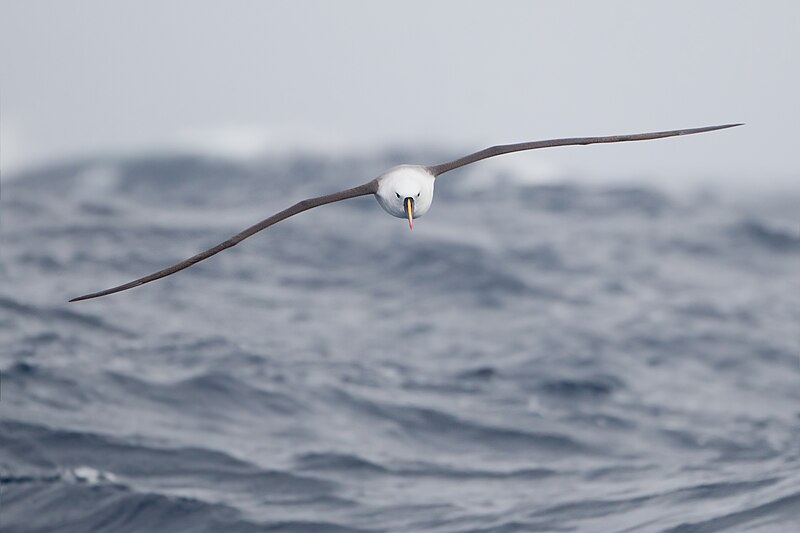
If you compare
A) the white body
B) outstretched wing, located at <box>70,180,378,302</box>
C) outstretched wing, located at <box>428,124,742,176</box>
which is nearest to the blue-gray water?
outstretched wing, located at <box>428,124,742,176</box>

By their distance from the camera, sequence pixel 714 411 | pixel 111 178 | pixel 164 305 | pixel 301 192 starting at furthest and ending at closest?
pixel 111 178, pixel 301 192, pixel 164 305, pixel 714 411

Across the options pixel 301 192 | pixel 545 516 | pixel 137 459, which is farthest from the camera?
pixel 301 192

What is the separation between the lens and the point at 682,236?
118 ft

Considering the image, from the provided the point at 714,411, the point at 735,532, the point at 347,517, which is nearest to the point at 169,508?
the point at 347,517

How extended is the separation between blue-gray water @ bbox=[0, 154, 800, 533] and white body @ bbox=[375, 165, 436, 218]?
6.14 m

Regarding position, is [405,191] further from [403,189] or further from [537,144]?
[537,144]

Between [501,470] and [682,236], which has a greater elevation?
[682,236]

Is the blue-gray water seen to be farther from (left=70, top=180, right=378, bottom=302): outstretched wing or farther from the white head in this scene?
(left=70, top=180, right=378, bottom=302): outstretched wing

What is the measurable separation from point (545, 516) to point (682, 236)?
21323 mm

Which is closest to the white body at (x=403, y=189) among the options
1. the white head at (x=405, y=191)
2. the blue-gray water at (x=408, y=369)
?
the white head at (x=405, y=191)

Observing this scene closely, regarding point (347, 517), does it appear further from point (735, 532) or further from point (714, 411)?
point (714, 411)

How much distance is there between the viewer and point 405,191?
1123cm

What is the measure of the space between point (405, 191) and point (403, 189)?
0.12 feet

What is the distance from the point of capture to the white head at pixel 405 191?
1127 centimetres
